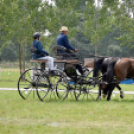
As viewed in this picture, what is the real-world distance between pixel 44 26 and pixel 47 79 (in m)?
15.6

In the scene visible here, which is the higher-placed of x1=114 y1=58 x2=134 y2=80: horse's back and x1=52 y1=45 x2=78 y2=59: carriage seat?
x1=52 y1=45 x2=78 y2=59: carriage seat

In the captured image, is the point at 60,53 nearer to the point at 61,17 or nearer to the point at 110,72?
the point at 110,72

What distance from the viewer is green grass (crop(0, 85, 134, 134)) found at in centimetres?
581

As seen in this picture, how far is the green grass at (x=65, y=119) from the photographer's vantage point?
229 inches

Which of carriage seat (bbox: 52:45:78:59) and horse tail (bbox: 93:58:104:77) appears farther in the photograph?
horse tail (bbox: 93:58:104:77)

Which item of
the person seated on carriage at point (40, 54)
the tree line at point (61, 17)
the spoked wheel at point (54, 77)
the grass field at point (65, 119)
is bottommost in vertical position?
the grass field at point (65, 119)

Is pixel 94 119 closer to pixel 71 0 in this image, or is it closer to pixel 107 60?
pixel 107 60

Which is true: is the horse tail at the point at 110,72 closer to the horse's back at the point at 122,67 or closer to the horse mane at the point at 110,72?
the horse mane at the point at 110,72

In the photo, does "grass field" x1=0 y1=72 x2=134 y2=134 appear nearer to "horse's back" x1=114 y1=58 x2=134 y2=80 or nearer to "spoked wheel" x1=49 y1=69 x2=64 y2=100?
"spoked wheel" x1=49 y1=69 x2=64 y2=100

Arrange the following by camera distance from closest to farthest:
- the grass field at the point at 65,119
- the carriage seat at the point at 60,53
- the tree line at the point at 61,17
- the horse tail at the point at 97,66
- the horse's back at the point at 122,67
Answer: the grass field at the point at 65,119 → the carriage seat at the point at 60,53 → the horse's back at the point at 122,67 → the horse tail at the point at 97,66 → the tree line at the point at 61,17

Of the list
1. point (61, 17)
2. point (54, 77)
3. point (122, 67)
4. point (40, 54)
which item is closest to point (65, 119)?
point (54, 77)

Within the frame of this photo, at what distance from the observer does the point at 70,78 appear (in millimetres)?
10797

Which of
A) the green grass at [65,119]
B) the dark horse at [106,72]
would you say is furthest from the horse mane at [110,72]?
the green grass at [65,119]

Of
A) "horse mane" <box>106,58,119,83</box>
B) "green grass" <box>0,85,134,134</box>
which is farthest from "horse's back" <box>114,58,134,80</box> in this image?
"green grass" <box>0,85,134,134</box>
